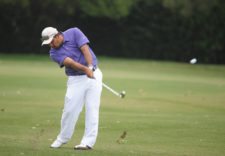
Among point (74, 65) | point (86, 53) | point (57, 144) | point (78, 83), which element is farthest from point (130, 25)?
point (74, 65)

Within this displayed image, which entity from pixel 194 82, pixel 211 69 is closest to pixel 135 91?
pixel 194 82

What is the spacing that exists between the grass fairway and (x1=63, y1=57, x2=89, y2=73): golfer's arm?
1.39m

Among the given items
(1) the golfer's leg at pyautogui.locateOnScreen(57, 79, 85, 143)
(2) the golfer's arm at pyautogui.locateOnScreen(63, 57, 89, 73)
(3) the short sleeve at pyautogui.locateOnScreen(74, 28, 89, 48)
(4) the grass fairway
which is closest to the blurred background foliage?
(4) the grass fairway

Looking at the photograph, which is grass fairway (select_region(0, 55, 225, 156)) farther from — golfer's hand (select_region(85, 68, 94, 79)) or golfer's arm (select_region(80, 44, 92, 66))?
golfer's arm (select_region(80, 44, 92, 66))

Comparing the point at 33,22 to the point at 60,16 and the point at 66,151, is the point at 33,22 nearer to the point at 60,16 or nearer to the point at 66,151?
the point at 60,16

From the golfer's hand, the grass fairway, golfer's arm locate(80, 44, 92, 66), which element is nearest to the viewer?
the golfer's hand

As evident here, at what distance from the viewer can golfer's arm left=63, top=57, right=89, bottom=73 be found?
1325 cm

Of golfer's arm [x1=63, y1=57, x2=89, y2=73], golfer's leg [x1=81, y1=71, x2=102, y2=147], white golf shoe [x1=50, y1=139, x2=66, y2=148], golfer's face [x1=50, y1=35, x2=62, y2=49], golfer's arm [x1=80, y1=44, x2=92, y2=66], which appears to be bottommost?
white golf shoe [x1=50, y1=139, x2=66, y2=148]

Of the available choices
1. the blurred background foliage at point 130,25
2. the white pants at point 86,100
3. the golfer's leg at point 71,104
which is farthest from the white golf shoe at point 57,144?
the blurred background foliage at point 130,25

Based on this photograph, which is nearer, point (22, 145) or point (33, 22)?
point (22, 145)

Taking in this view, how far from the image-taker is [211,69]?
5112 centimetres

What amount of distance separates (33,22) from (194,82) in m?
26.6

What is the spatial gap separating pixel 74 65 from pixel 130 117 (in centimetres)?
763

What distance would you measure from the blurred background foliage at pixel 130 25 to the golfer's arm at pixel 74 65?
44.7 meters
